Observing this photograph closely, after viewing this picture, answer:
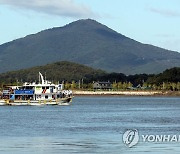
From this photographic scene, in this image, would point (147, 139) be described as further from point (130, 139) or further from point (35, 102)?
point (35, 102)

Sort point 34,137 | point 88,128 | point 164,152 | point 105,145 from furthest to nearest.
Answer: point 88,128 → point 34,137 → point 105,145 → point 164,152

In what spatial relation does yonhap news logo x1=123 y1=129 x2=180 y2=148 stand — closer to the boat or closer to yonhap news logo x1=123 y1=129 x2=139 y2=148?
yonhap news logo x1=123 y1=129 x2=139 y2=148

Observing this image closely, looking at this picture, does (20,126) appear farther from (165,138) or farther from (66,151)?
(66,151)

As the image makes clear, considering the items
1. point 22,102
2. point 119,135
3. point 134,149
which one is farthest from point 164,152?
point 22,102

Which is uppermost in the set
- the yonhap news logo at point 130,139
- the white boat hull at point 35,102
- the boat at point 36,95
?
the boat at point 36,95

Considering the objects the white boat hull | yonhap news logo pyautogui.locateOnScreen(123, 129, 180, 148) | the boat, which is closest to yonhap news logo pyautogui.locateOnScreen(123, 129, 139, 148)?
yonhap news logo pyautogui.locateOnScreen(123, 129, 180, 148)

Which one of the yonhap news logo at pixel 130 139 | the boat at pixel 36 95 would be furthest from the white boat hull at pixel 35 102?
the yonhap news logo at pixel 130 139

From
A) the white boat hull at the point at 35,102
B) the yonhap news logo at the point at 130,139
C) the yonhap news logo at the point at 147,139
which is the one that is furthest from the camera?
the white boat hull at the point at 35,102

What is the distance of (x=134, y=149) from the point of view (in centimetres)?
4156

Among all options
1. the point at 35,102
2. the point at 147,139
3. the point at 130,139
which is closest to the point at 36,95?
the point at 35,102

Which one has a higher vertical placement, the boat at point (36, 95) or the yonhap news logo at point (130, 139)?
the boat at point (36, 95)

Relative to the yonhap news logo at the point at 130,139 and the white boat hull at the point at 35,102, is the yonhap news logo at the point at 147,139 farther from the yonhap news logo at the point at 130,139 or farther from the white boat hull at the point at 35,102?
the white boat hull at the point at 35,102

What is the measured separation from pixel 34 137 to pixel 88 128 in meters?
10.5

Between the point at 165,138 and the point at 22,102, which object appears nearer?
the point at 165,138
